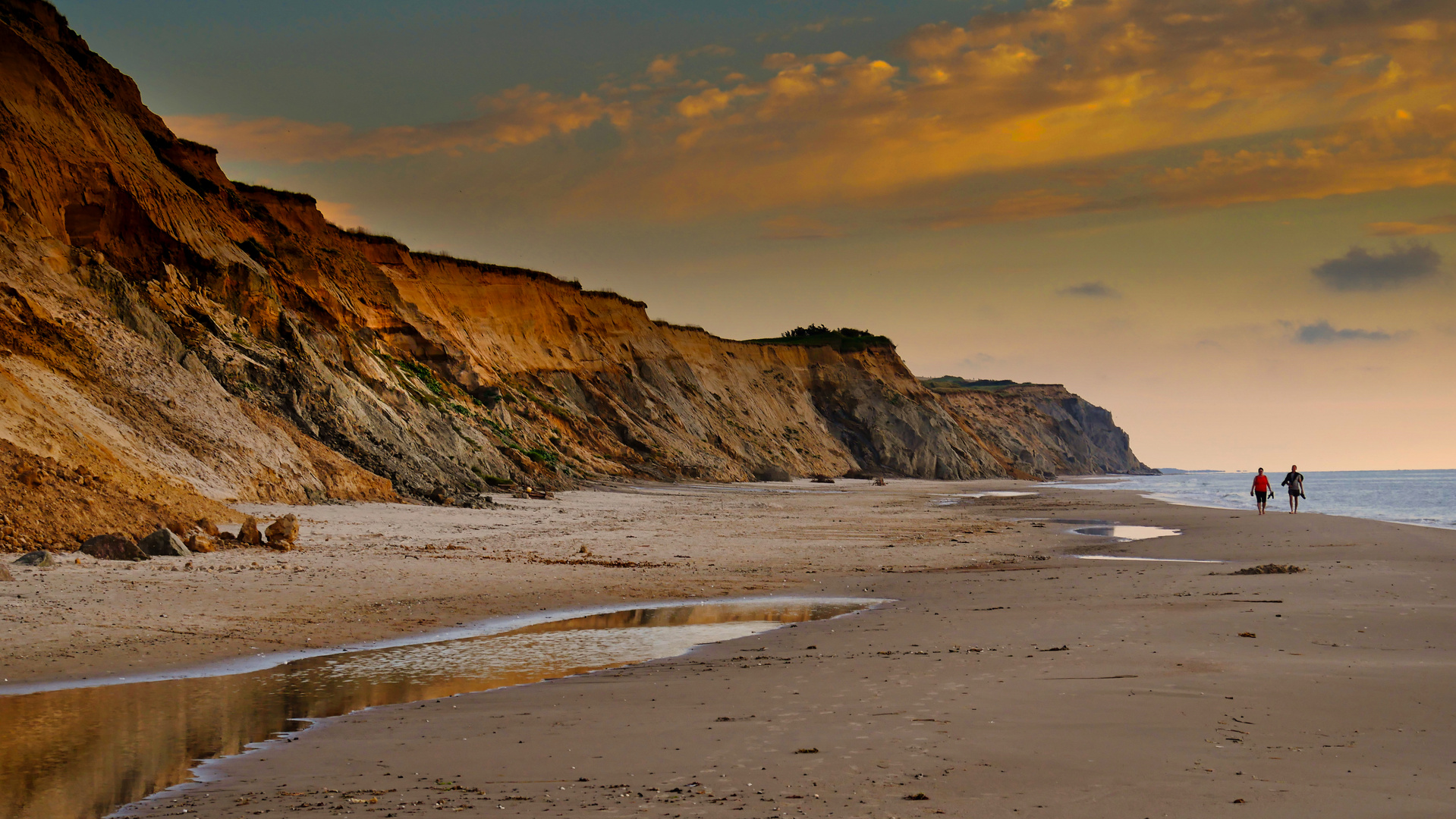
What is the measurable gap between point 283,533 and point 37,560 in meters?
3.75

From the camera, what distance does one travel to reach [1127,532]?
25859 mm

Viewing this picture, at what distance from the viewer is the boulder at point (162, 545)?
13.6 metres

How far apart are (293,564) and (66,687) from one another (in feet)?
21.0

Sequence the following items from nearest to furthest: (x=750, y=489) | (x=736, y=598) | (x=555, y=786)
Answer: (x=555, y=786) → (x=736, y=598) → (x=750, y=489)

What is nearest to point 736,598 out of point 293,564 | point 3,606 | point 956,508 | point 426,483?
point 293,564

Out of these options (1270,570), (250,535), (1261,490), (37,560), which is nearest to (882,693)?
(1270,570)

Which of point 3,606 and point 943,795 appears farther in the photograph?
point 3,606

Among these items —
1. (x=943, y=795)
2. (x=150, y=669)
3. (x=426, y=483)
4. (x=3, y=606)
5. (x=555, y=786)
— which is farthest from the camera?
(x=426, y=483)

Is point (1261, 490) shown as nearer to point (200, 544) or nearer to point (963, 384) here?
point (200, 544)

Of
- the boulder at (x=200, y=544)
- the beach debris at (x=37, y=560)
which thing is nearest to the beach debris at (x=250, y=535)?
the boulder at (x=200, y=544)

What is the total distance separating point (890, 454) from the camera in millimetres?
80562

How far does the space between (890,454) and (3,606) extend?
7389 cm

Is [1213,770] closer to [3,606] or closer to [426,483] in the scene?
[3,606]

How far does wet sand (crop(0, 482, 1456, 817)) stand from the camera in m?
4.79
